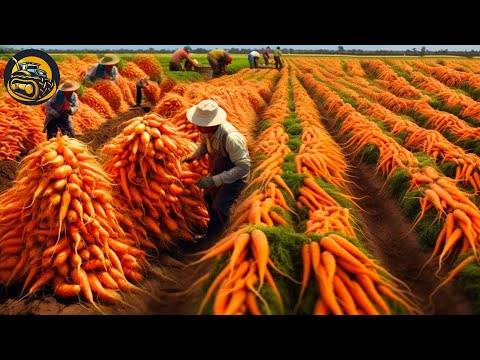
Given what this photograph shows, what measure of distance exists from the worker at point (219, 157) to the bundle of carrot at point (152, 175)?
0.27m

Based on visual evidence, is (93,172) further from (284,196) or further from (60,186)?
(284,196)

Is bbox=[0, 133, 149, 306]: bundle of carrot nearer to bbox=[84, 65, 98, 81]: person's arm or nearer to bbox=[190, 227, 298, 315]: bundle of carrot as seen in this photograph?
bbox=[190, 227, 298, 315]: bundle of carrot

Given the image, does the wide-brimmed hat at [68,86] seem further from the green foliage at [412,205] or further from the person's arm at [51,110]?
the green foliage at [412,205]

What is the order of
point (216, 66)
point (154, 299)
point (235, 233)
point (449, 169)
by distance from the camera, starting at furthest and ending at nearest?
1. point (216, 66)
2. point (449, 169)
3. point (154, 299)
4. point (235, 233)

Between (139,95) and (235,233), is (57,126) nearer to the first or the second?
(235,233)

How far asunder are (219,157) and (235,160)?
240 mm

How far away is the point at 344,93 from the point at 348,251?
10428 mm

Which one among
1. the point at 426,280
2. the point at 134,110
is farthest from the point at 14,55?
the point at 134,110

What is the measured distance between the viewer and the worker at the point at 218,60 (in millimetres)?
16234

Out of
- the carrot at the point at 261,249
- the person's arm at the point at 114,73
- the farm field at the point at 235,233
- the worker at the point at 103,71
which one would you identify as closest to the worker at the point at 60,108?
the farm field at the point at 235,233

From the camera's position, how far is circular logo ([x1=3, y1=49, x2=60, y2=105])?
4008 millimetres

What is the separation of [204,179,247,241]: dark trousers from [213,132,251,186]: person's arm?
16 cm

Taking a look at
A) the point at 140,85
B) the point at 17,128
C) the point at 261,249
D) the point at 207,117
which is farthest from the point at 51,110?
the point at 140,85

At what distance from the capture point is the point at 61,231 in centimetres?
313
